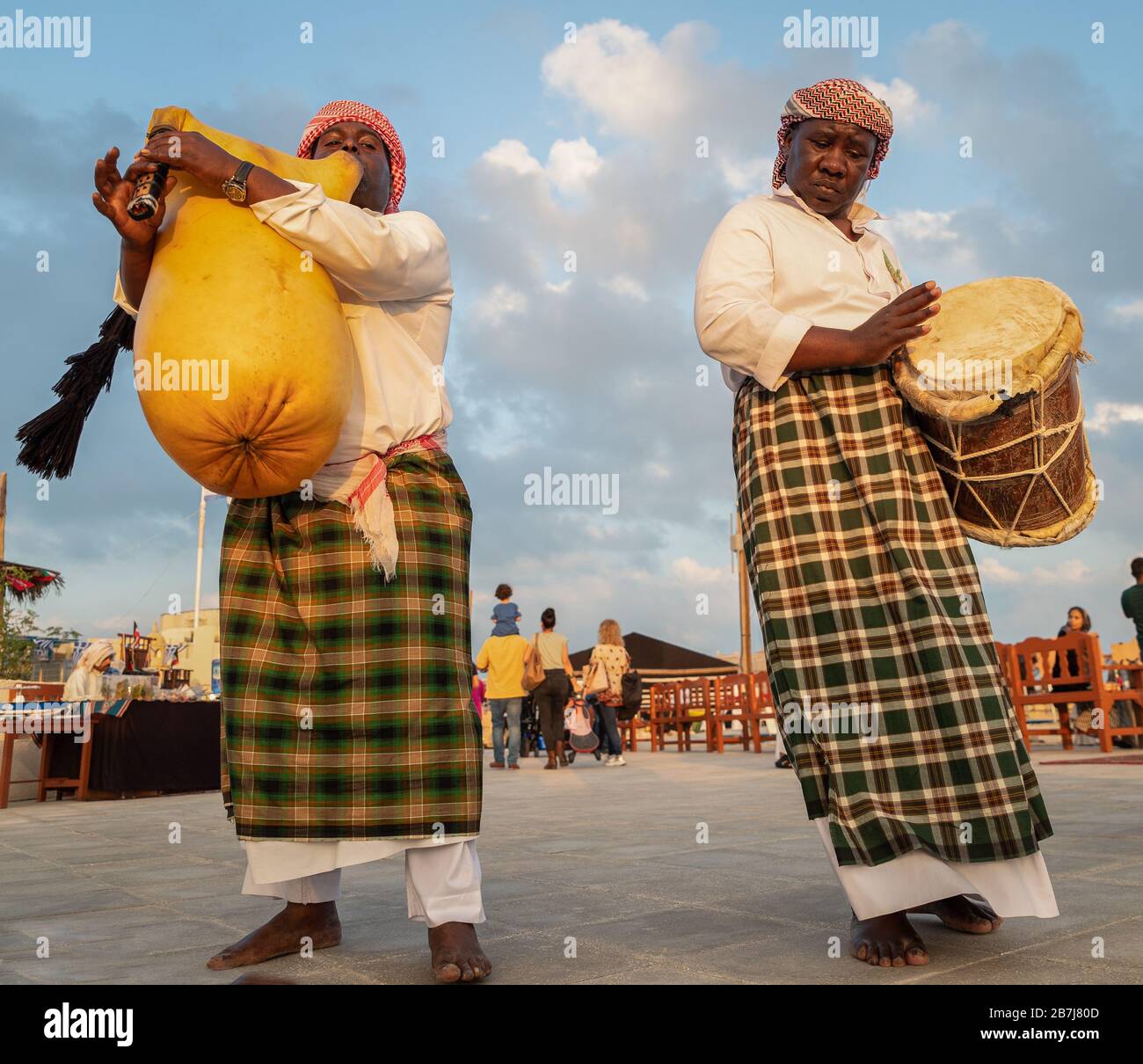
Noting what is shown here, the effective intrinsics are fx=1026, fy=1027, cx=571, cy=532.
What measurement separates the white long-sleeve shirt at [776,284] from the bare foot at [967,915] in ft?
4.32

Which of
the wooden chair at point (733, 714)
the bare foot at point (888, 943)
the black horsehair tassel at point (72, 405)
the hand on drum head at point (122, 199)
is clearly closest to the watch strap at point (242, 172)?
the hand on drum head at point (122, 199)

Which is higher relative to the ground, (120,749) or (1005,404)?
(1005,404)

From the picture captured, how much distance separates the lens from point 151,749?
8.97m

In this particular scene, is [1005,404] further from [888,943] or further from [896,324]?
[888,943]

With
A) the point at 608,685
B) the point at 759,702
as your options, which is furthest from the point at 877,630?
the point at 759,702

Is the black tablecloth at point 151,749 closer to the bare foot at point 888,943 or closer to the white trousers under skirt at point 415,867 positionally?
the white trousers under skirt at point 415,867

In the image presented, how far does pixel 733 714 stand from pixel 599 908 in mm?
11709

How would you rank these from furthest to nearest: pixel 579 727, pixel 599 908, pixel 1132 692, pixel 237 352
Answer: pixel 579 727, pixel 1132 692, pixel 599 908, pixel 237 352

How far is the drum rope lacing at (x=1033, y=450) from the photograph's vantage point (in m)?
2.33

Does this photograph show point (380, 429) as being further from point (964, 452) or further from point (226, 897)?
point (226, 897)

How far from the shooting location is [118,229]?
85.6 inches

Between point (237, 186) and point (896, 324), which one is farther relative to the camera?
point (896, 324)
